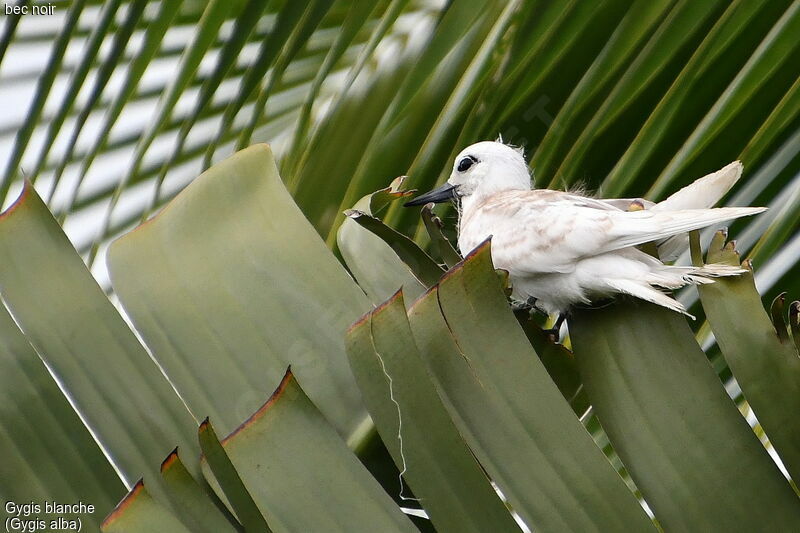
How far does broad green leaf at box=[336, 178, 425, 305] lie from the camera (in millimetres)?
1162

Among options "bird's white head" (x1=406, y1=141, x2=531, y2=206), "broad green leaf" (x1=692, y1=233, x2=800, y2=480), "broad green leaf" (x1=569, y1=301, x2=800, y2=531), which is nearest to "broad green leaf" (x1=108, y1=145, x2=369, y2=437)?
"broad green leaf" (x1=569, y1=301, x2=800, y2=531)

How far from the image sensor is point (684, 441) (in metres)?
0.77

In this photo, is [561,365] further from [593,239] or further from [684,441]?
[684,441]

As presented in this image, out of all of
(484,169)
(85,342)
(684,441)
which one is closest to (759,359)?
(684,441)

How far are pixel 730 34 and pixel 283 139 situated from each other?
0.96 metres

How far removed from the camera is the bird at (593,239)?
110 centimetres

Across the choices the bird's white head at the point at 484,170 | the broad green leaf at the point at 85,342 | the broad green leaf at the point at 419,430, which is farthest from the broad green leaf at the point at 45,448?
the bird's white head at the point at 484,170

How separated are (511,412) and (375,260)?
47cm

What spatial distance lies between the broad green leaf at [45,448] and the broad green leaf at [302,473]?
228 mm

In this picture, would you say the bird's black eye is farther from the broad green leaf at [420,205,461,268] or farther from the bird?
the broad green leaf at [420,205,461,268]

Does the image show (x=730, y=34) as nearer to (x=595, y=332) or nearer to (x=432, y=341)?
(x=595, y=332)

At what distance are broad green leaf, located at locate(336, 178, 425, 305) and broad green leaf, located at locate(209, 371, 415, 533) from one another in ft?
1.30

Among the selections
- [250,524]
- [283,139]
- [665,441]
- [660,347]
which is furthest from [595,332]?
[283,139]

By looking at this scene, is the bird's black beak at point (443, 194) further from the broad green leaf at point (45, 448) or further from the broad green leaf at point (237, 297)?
the broad green leaf at point (45, 448)
